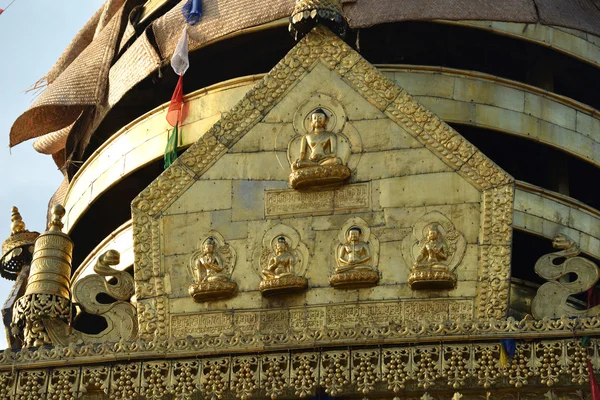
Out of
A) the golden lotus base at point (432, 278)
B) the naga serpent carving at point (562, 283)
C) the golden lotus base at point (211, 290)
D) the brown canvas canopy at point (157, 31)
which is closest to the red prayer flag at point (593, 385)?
the naga serpent carving at point (562, 283)

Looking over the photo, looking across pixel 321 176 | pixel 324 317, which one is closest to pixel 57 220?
pixel 321 176

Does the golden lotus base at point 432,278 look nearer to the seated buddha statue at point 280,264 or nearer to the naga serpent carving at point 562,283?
the naga serpent carving at point 562,283

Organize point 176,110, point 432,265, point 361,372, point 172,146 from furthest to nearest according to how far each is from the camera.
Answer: point 176,110
point 172,146
point 432,265
point 361,372

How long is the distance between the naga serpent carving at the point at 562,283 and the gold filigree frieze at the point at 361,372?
2.18 feet

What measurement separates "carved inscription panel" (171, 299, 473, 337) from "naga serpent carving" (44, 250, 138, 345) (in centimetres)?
90

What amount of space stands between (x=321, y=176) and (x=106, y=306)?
3.25m

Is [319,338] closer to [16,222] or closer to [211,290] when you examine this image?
[211,290]

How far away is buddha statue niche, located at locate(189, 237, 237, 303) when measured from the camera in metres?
23.9

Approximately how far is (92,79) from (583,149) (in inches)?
328

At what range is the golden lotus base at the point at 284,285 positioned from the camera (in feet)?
77.6

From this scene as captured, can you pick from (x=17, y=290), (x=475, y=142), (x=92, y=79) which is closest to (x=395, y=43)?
(x=475, y=142)

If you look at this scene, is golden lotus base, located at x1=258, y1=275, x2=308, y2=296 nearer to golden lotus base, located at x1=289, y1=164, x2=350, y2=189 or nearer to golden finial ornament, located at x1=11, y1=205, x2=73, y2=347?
golden lotus base, located at x1=289, y1=164, x2=350, y2=189

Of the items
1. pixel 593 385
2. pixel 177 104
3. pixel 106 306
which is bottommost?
pixel 593 385

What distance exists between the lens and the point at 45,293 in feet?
81.6
